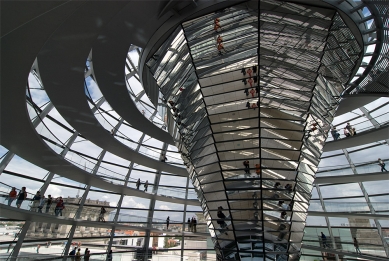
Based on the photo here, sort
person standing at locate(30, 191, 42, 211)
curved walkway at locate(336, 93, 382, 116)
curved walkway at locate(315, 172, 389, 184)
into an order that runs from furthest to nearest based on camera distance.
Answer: curved walkway at locate(315, 172, 389, 184), curved walkway at locate(336, 93, 382, 116), person standing at locate(30, 191, 42, 211)

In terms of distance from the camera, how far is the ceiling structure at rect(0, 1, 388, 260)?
11.1 m

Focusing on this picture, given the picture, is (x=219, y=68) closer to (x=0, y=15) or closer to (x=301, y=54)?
(x=301, y=54)

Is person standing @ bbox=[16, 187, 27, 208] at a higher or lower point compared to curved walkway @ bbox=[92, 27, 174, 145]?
lower

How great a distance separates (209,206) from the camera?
16578 mm

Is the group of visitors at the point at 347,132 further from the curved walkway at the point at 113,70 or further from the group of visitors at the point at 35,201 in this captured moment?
the group of visitors at the point at 35,201

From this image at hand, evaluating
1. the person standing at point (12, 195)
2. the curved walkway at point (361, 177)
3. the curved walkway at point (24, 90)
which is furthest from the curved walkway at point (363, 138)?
the person standing at point (12, 195)

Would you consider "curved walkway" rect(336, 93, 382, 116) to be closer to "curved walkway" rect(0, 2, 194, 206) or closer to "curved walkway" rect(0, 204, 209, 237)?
"curved walkway" rect(0, 204, 209, 237)

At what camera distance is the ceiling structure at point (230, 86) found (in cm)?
1110

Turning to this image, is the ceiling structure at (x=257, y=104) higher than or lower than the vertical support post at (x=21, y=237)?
higher

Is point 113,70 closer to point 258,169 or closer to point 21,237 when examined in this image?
point 258,169

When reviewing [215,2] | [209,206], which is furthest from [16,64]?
[209,206]

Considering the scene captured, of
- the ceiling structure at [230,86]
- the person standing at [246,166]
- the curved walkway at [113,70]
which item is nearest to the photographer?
the ceiling structure at [230,86]

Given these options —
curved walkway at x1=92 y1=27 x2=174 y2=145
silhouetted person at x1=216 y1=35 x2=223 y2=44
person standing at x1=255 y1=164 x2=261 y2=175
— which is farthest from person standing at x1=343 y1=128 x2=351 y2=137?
curved walkway at x1=92 y1=27 x2=174 y2=145

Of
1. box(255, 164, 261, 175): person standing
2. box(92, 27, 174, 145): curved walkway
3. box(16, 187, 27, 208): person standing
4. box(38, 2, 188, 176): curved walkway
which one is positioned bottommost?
box(16, 187, 27, 208): person standing
